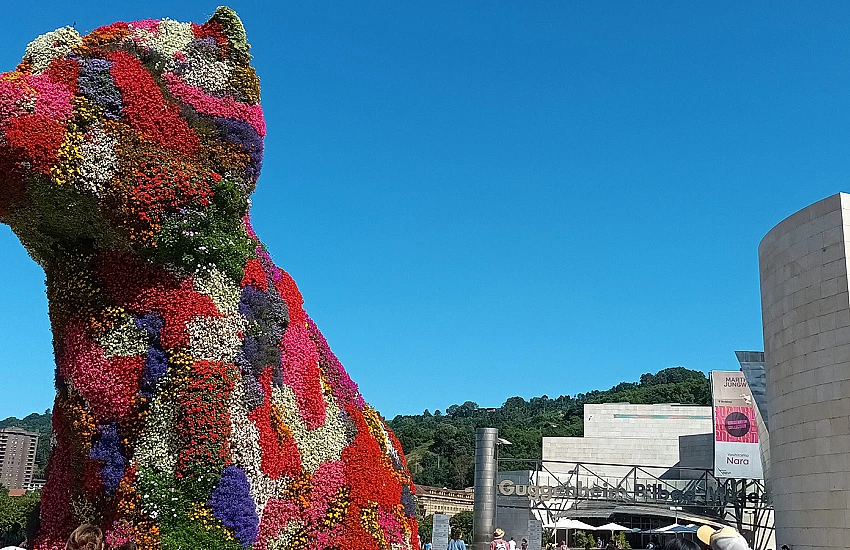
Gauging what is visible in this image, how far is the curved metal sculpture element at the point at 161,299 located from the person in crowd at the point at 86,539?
2.52 meters

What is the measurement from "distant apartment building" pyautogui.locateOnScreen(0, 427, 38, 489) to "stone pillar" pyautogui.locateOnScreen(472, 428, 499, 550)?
7896cm

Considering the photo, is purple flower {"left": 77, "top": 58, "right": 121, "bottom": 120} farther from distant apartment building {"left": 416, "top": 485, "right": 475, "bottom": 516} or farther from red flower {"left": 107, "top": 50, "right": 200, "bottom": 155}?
distant apartment building {"left": 416, "top": 485, "right": 475, "bottom": 516}

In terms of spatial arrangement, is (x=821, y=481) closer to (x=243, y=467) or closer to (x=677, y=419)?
(x=243, y=467)

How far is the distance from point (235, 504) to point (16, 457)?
104690 mm

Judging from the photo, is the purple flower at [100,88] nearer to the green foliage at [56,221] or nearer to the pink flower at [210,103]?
the pink flower at [210,103]

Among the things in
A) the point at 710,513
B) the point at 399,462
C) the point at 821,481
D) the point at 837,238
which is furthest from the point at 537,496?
Result: the point at 399,462

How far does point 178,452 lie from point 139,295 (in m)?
1.43

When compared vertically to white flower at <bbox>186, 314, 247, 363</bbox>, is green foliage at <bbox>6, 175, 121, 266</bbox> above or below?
above

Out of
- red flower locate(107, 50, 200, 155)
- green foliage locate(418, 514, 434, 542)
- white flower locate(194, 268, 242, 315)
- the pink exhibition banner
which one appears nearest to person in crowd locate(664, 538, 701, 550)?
white flower locate(194, 268, 242, 315)

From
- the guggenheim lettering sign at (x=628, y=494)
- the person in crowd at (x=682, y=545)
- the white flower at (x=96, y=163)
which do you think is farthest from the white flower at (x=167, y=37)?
the guggenheim lettering sign at (x=628, y=494)

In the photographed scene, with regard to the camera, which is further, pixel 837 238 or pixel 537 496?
pixel 537 496

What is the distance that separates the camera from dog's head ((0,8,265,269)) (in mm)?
6723

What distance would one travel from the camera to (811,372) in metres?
19.0

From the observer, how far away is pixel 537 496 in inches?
1286
